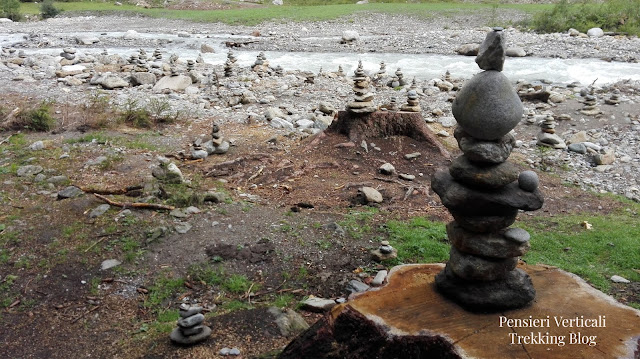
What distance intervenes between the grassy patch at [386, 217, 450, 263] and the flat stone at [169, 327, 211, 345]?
316 centimetres

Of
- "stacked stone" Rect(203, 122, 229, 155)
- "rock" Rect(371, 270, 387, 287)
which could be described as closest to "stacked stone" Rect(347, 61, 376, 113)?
"stacked stone" Rect(203, 122, 229, 155)

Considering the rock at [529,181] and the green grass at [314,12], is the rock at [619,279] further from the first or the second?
the green grass at [314,12]

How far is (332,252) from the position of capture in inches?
298

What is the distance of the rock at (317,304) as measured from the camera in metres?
6.23

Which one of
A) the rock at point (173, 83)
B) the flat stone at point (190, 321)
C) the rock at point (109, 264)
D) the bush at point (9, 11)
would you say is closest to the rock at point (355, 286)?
the flat stone at point (190, 321)

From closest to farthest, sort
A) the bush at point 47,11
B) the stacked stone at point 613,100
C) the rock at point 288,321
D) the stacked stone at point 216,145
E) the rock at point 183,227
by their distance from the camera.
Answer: the rock at point 288,321 → the rock at point 183,227 → the stacked stone at point 216,145 → the stacked stone at point 613,100 → the bush at point 47,11

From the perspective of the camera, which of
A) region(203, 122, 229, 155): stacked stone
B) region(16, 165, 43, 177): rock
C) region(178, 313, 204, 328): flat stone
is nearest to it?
region(178, 313, 204, 328): flat stone

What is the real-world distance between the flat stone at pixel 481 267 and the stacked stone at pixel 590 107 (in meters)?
13.9

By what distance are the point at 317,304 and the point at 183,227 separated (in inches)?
105

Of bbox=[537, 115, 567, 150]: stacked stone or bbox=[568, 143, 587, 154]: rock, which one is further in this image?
bbox=[537, 115, 567, 150]: stacked stone

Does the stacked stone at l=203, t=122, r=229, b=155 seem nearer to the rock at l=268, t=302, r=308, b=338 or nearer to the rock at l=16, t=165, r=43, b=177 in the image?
the rock at l=16, t=165, r=43, b=177

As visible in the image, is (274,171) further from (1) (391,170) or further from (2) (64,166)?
(2) (64,166)

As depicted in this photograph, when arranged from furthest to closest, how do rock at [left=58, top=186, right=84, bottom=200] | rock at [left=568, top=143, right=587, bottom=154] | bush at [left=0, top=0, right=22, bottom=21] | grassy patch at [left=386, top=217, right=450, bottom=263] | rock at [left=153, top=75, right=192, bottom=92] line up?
bush at [left=0, top=0, right=22, bottom=21], rock at [left=153, top=75, right=192, bottom=92], rock at [left=568, top=143, right=587, bottom=154], rock at [left=58, top=186, right=84, bottom=200], grassy patch at [left=386, top=217, right=450, bottom=263]

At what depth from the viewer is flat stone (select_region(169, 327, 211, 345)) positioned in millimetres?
5223
